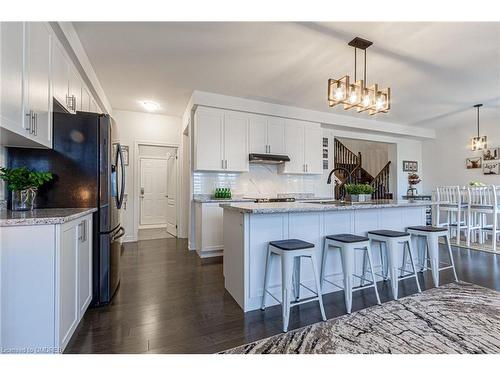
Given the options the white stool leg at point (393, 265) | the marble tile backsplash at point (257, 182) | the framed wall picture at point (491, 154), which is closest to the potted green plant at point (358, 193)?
the white stool leg at point (393, 265)

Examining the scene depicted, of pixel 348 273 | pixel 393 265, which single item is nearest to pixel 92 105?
pixel 348 273

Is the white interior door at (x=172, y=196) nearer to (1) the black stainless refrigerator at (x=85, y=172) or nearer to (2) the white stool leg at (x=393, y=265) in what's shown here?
(1) the black stainless refrigerator at (x=85, y=172)

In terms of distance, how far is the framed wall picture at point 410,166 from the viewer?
22.4 ft

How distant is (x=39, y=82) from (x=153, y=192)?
17.7ft

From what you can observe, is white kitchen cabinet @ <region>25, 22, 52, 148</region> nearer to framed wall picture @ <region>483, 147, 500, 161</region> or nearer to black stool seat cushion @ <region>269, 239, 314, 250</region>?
black stool seat cushion @ <region>269, 239, 314, 250</region>

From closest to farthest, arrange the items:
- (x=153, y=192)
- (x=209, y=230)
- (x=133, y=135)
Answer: (x=209, y=230) → (x=133, y=135) → (x=153, y=192)

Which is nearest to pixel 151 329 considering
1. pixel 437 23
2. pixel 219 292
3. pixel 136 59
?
pixel 219 292

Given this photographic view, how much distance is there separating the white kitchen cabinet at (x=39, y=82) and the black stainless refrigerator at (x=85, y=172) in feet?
0.50

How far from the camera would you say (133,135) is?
5.11 meters

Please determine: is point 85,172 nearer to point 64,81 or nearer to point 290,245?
point 64,81

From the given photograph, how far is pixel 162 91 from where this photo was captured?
403 cm

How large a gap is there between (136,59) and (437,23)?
10.9 feet

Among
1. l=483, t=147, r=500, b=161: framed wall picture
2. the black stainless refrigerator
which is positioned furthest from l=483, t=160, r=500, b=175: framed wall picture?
the black stainless refrigerator
